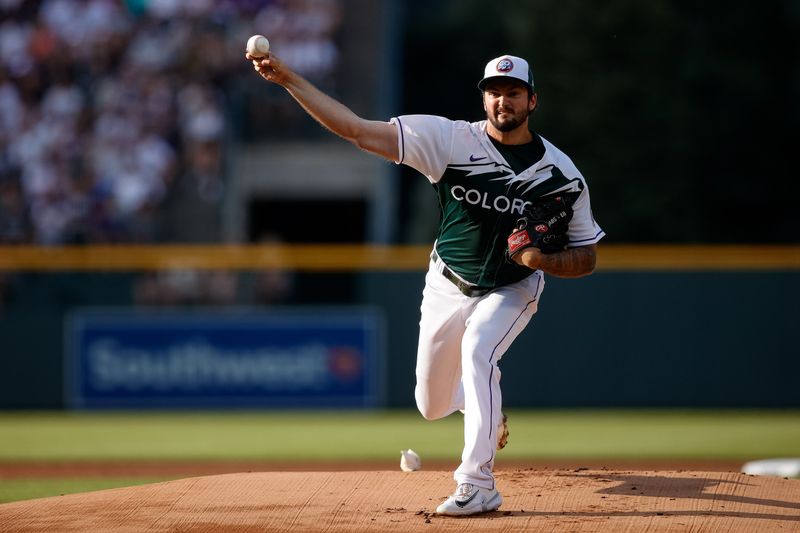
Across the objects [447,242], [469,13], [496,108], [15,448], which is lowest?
[15,448]

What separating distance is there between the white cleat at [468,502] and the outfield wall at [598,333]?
7603 millimetres

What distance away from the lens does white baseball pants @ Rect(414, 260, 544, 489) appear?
501 cm

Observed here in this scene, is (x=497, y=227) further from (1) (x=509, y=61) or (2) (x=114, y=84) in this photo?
(2) (x=114, y=84)

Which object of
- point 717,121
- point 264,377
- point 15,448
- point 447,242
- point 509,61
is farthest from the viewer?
point 717,121

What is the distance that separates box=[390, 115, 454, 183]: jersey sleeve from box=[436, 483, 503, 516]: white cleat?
4.37ft

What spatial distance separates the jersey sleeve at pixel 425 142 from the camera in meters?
5.18

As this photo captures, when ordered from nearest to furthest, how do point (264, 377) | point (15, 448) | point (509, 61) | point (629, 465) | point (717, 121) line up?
point (509, 61) → point (629, 465) → point (15, 448) → point (264, 377) → point (717, 121)

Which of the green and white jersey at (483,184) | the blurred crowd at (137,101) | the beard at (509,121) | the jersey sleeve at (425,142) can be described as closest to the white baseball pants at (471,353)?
the green and white jersey at (483,184)

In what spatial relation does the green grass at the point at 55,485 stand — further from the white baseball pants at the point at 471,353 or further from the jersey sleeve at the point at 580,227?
the jersey sleeve at the point at 580,227

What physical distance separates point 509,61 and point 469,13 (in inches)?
730

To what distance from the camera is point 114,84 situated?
15461 mm

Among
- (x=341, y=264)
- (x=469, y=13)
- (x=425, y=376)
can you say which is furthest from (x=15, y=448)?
(x=469, y=13)

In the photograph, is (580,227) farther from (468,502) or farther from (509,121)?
(468,502)

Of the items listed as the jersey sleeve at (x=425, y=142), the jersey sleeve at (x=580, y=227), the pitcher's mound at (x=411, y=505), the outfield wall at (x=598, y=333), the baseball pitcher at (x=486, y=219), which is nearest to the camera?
the pitcher's mound at (x=411, y=505)
